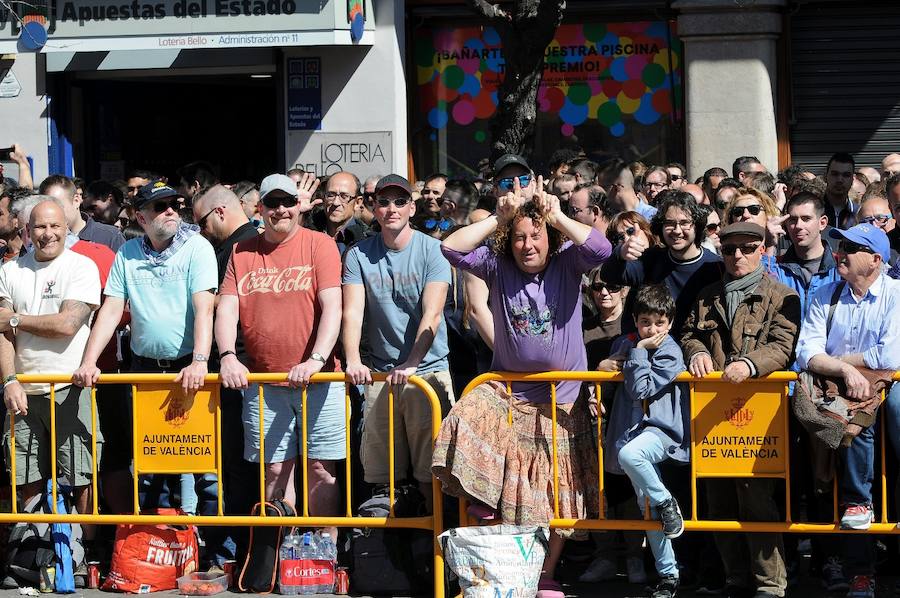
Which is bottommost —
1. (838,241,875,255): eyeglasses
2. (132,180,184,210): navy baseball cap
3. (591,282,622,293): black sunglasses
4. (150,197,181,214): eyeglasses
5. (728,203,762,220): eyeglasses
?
(591,282,622,293): black sunglasses

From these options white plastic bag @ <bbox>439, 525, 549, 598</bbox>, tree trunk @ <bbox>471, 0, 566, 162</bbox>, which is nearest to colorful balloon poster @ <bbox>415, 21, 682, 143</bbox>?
tree trunk @ <bbox>471, 0, 566, 162</bbox>

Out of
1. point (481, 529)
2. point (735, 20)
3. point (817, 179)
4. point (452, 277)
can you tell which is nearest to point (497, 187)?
point (452, 277)

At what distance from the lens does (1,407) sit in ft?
26.7

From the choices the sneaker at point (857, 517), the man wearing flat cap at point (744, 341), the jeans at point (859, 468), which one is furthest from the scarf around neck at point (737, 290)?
the sneaker at point (857, 517)

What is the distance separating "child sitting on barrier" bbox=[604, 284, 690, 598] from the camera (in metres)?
6.83

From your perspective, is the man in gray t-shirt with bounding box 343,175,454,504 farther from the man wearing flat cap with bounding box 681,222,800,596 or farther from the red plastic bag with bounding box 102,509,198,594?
the man wearing flat cap with bounding box 681,222,800,596

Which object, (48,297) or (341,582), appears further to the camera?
(48,297)

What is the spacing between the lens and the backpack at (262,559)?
24.5ft

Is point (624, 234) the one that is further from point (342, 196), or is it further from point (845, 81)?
point (845, 81)

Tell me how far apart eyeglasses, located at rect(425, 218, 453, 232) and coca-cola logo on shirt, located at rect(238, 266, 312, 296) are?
7.32 feet

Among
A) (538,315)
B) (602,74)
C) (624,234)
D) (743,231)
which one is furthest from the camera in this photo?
(602,74)

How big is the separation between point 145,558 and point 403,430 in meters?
1.64

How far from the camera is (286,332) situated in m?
7.50

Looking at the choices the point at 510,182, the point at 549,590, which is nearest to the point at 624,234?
the point at 510,182
